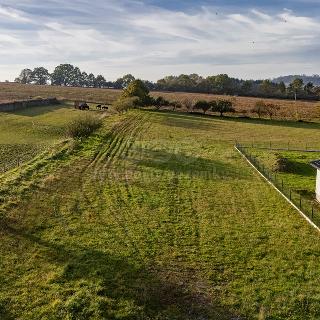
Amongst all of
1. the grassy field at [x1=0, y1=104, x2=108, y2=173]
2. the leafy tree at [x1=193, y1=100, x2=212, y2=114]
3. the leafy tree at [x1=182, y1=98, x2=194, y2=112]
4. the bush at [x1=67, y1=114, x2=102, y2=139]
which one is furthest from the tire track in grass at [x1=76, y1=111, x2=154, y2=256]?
the leafy tree at [x1=182, y1=98, x2=194, y2=112]

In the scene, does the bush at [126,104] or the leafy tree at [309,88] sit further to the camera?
the leafy tree at [309,88]

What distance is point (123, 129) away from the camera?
55.8 meters

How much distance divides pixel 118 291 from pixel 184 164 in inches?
872

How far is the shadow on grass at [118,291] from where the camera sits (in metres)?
14.6

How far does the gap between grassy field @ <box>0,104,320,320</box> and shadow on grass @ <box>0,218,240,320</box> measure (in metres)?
0.04

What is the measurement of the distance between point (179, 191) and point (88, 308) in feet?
49.8

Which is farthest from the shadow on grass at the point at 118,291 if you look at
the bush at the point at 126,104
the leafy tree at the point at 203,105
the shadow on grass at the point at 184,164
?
the leafy tree at the point at 203,105

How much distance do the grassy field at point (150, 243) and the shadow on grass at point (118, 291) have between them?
0.04 meters

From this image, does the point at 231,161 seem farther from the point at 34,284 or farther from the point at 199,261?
the point at 34,284

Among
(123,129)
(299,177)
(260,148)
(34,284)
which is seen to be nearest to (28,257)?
(34,284)

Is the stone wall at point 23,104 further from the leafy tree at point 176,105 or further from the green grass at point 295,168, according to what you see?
the green grass at point 295,168

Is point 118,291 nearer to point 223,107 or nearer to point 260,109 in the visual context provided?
point 223,107

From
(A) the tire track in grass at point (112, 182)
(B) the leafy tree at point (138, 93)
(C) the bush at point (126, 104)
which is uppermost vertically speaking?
(B) the leafy tree at point (138, 93)

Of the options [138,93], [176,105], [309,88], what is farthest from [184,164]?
[309,88]
